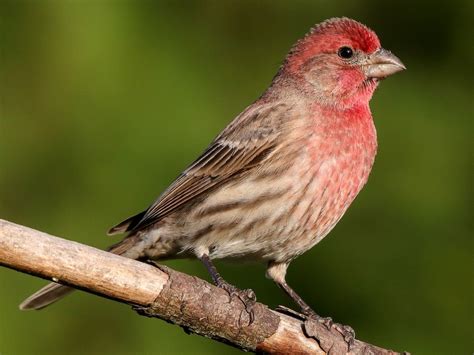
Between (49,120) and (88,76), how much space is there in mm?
368

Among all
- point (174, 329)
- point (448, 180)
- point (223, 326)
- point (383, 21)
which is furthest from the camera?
point (383, 21)

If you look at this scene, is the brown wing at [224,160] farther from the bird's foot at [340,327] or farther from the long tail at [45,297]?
the bird's foot at [340,327]

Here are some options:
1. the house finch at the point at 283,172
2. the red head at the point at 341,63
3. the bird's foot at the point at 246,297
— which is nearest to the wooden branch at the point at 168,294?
the bird's foot at the point at 246,297

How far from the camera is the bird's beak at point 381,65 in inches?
245

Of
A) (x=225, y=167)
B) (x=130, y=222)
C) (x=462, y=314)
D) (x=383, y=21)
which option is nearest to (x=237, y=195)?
(x=225, y=167)

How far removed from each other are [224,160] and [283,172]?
0.44 meters

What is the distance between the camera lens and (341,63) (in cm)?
634

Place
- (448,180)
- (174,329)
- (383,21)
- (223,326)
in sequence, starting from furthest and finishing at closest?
(383,21), (448,180), (174,329), (223,326)

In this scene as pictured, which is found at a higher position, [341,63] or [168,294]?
[341,63]

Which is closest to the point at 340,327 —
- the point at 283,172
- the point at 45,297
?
the point at 283,172

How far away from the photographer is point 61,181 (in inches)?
243

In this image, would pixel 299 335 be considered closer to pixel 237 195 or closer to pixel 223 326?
pixel 223 326

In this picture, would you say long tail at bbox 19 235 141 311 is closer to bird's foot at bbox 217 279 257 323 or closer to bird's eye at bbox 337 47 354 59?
bird's foot at bbox 217 279 257 323

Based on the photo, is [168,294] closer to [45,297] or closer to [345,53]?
[45,297]
